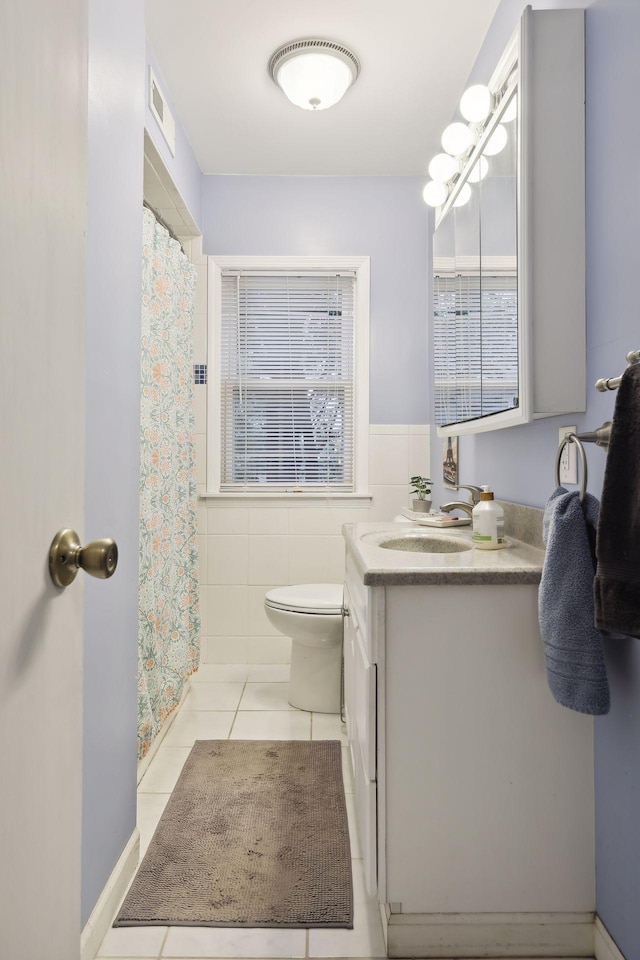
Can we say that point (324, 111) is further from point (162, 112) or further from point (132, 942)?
point (132, 942)

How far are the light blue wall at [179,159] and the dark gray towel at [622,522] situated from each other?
77.3 inches

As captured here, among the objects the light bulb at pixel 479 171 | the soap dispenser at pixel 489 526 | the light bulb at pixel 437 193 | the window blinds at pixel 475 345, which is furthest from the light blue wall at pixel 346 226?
the soap dispenser at pixel 489 526

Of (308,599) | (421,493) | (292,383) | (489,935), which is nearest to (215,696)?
(308,599)

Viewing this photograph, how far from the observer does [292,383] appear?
3201 mm

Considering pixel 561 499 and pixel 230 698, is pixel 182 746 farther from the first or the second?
pixel 561 499

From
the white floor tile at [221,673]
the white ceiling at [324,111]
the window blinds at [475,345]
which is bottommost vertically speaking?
the white floor tile at [221,673]

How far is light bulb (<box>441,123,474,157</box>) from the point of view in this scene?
6.68 feet

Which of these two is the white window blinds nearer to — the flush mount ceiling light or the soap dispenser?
the flush mount ceiling light

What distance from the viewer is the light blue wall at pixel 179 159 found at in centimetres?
224

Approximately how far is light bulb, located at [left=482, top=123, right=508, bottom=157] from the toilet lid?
165cm

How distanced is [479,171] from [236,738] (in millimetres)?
2158

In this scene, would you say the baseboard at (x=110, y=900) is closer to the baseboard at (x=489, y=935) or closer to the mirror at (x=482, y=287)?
the baseboard at (x=489, y=935)

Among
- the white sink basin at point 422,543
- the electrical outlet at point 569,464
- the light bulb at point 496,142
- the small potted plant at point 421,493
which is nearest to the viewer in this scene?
the electrical outlet at point 569,464

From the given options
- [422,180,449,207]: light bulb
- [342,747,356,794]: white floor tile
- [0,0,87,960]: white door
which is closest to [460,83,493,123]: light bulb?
[422,180,449,207]: light bulb
